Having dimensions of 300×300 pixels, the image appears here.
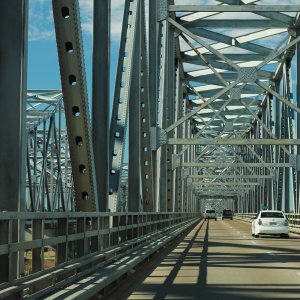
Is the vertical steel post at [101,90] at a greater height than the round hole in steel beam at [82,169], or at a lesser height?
greater

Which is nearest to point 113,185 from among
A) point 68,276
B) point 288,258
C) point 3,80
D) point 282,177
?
point 288,258

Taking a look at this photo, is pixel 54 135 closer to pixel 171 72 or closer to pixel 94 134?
pixel 171 72

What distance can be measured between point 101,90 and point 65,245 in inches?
238

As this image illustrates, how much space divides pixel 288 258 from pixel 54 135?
2119cm

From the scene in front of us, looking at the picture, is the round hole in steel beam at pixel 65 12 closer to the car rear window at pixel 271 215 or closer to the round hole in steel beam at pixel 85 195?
the round hole in steel beam at pixel 85 195

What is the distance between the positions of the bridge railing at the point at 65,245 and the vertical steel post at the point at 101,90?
3.88 feet

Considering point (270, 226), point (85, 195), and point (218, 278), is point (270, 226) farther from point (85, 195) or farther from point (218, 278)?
point (85, 195)

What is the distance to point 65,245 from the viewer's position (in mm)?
9219

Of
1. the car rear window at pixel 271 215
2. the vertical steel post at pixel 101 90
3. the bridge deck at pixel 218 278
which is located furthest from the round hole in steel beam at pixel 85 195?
the car rear window at pixel 271 215

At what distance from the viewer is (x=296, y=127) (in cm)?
4259

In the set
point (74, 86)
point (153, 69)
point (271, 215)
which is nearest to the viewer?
point (74, 86)

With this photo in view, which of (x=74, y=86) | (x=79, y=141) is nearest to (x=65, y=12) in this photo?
(x=74, y=86)

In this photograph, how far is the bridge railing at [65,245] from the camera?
6723 mm

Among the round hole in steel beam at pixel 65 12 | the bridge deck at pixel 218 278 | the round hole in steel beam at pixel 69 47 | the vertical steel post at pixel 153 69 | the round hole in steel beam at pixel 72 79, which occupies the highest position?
the vertical steel post at pixel 153 69
